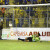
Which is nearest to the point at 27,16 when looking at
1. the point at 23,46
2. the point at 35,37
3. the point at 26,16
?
the point at 26,16

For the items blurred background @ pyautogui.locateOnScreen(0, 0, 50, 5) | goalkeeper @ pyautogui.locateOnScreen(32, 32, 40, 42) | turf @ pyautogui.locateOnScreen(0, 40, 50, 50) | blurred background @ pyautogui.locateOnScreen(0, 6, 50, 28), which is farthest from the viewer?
blurred background @ pyautogui.locateOnScreen(0, 0, 50, 5)

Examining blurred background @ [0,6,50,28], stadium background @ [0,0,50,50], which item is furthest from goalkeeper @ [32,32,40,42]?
blurred background @ [0,6,50,28]

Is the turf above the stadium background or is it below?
below

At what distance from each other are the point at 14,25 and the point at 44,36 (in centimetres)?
242

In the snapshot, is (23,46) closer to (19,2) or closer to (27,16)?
(27,16)

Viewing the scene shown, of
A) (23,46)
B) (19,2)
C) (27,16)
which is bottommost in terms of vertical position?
(23,46)

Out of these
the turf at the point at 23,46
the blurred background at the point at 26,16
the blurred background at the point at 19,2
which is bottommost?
the turf at the point at 23,46

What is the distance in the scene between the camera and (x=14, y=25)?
7.97m

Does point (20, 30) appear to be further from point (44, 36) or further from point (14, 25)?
point (44, 36)

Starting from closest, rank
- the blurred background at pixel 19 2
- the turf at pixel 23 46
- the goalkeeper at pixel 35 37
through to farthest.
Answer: the turf at pixel 23 46
the goalkeeper at pixel 35 37
the blurred background at pixel 19 2

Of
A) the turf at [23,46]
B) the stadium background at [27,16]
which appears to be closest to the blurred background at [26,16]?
the stadium background at [27,16]

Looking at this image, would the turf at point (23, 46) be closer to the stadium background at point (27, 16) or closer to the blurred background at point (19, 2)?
the stadium background at point (27, 16)

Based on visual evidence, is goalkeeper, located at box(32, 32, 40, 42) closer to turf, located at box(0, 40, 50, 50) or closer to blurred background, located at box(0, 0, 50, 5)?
turf, located at box(0, 40, 50, 50)

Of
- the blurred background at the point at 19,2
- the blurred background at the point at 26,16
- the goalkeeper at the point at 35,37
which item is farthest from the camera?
the blurred background at the point at 19,2
